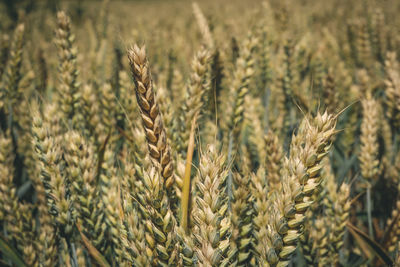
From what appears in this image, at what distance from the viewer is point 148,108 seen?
0.77 metres

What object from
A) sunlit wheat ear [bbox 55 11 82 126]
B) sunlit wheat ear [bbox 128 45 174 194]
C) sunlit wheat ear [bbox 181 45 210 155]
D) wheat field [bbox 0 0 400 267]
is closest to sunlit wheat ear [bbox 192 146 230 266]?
wheat field [bbox 0 0 400 267]

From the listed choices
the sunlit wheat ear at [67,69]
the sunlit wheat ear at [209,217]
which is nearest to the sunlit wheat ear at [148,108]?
the sunlit wheat ear at [209,217]

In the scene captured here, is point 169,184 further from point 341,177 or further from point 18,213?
point 341,177

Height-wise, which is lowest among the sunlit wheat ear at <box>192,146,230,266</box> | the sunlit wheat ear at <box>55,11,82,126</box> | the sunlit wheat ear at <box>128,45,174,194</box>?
the sunlit wheat ear at <box>192,146,230,266</box>

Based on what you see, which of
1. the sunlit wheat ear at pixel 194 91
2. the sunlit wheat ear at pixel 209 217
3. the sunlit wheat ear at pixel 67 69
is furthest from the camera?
the sunlit wheat ear at pixel 67 69

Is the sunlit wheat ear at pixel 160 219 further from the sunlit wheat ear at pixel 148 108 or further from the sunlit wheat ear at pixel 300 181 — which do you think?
the sunlit wheat ear at pixel 300 181

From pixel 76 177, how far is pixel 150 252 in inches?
19.0

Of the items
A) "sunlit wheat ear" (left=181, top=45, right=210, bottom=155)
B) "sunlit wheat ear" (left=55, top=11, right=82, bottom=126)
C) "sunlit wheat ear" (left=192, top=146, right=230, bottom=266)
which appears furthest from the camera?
"sunlit wheat ear" (left=55, top=11, right=82, bottom=126)

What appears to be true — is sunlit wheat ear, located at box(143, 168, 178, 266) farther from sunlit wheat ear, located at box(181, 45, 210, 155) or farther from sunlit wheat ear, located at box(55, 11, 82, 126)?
sunlit wheat ear, located at box(55, 11, 82, 126)

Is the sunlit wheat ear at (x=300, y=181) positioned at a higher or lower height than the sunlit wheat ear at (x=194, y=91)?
lower

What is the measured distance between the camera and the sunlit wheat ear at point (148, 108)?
2.45ft

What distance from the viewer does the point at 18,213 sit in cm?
126

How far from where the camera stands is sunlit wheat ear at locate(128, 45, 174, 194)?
2.45 ft

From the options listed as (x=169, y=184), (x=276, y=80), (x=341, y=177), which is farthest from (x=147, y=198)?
(x=276, y=80)
